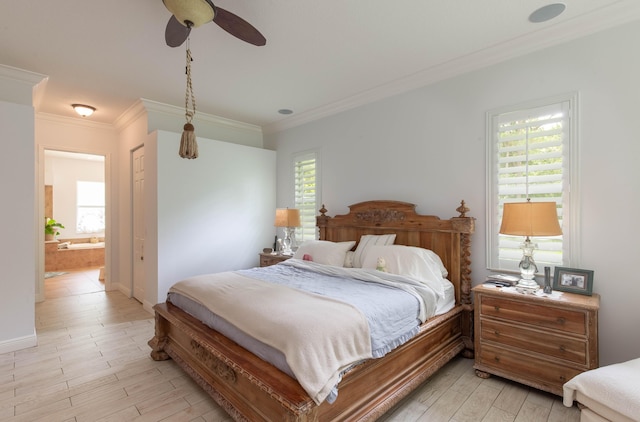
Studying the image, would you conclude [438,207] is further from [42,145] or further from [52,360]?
[42,145]

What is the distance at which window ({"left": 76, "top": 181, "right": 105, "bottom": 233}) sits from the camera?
8609mm

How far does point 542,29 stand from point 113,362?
4.71m

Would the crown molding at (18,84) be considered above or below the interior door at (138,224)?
above

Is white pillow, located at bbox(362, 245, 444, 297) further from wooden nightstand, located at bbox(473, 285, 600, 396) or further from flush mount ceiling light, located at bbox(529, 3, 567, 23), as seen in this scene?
flush mount ceiling light, located at bbox(529, 3, 567, 23)

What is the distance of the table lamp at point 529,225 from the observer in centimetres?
231

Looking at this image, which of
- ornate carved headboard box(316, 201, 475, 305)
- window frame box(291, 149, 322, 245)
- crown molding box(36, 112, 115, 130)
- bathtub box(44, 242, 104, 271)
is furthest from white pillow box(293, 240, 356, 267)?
bathtub box(44, 242, 104, 271)

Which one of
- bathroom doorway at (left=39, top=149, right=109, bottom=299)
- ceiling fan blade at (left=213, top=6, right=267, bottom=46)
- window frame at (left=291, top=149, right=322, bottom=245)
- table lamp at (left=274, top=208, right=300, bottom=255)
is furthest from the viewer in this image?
bathroom doorway at (left=39, top=149, right=109, bottom=299)

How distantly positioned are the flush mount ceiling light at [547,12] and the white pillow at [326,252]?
2640 mm

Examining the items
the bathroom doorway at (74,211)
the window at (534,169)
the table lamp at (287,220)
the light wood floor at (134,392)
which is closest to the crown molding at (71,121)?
the bathroom doorway at (74,211)

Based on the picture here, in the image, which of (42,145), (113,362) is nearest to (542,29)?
(113,362)

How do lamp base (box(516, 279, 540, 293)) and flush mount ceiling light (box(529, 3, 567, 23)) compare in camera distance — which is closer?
flush mount ceiling light (box(529, 3, 567, 23))

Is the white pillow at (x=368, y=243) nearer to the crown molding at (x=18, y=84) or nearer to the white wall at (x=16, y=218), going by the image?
the white wall at (x=16, y=218)

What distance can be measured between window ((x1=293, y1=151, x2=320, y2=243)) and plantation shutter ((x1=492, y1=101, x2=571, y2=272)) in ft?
8.08

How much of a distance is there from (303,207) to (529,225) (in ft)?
10.2
